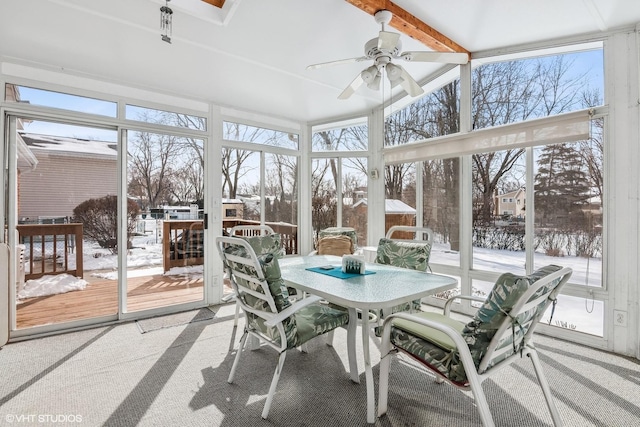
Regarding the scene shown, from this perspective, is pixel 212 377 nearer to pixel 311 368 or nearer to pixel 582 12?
pixel 311 368

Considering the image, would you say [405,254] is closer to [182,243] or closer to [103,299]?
[182,243]

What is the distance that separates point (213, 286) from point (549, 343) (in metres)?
3.65

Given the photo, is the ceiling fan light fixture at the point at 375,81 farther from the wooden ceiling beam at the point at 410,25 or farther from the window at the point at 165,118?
the window at the point at 165,118

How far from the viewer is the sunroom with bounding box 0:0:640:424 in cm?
253

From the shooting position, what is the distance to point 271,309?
70.4 inches

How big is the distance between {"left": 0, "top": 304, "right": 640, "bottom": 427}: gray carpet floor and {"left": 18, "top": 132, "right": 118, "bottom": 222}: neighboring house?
1322 millimetres

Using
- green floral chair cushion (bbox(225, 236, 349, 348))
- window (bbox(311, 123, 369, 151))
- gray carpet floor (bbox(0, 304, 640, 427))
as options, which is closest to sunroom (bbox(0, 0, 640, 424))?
window (bbox(311, 123, 369, 151))

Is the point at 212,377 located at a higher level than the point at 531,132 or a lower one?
lower

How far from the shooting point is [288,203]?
4820 mm

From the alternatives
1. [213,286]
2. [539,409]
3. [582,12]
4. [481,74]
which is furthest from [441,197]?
[213,286]

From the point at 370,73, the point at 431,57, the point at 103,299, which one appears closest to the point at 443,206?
the point at 431,57

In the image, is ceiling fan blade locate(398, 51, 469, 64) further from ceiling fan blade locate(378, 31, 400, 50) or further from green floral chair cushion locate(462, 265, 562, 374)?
green floral chair cushion locate(462, 265, 562, 374)

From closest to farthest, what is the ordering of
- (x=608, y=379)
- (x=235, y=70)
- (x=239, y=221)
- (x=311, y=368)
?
(x=608, y=379) → (x=311, y=368) → (x=235, y=70) → (x=239, y=221)

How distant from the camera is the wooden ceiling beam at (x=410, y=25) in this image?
7.41ft
